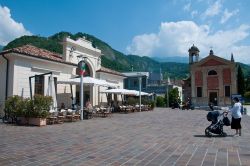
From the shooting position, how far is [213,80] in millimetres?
53500

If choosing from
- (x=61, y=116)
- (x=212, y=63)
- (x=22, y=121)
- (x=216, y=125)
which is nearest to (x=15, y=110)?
(x=22, y=121)

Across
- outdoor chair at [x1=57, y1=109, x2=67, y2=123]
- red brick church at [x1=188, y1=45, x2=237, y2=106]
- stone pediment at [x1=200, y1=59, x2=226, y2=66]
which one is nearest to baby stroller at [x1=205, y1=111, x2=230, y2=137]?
outdoor chair at [x1=57, y1=109, x2=67, y2=123]

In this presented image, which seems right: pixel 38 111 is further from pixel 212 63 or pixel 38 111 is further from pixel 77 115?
pixel 212 63

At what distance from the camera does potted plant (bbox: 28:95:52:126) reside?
1345 cm

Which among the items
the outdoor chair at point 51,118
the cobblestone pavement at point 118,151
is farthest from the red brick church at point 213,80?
the cobblestone pavement at point 118,151

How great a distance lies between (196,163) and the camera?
584 centimetres

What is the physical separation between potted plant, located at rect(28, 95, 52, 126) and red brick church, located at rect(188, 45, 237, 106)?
42.2 m

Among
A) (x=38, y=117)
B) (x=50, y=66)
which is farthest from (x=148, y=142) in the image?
(x=50, y=66)

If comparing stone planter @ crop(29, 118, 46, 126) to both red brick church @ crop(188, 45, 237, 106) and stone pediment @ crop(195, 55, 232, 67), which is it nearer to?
red brick church @ crop(188, 45, 237, 106)

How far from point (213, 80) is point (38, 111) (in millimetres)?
44874

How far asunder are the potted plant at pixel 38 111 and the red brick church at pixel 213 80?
138 feet

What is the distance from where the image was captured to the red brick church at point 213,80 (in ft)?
170

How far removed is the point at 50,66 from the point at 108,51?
140m

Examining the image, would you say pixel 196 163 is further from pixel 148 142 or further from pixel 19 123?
pixel 19 123
